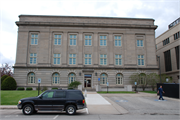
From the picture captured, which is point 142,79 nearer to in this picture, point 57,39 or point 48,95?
point 57,39

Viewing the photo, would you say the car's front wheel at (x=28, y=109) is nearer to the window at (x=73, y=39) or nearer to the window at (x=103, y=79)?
the window at (x=103, y=79)

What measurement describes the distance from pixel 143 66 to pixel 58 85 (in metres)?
20.5

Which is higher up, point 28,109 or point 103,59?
point 103,59

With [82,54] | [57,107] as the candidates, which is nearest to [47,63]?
[82,54]

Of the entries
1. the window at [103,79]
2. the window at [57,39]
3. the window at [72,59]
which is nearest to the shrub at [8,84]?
the window at [57,39]

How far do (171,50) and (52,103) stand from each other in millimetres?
41783

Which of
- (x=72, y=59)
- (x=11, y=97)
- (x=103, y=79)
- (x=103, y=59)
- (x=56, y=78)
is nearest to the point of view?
(x=11, y=97)

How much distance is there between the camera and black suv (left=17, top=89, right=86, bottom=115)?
425 inches

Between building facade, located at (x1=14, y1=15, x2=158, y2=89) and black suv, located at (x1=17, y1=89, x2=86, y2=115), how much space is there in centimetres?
2357

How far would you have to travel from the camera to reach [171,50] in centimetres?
4344

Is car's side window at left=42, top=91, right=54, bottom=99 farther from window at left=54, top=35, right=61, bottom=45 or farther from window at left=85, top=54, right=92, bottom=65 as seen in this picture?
window at left=54, top=35, right=61, bottom=45

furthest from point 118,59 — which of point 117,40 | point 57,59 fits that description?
point 57,59

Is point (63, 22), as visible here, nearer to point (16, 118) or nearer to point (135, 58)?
point (135, 58)

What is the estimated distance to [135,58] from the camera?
3703cm
